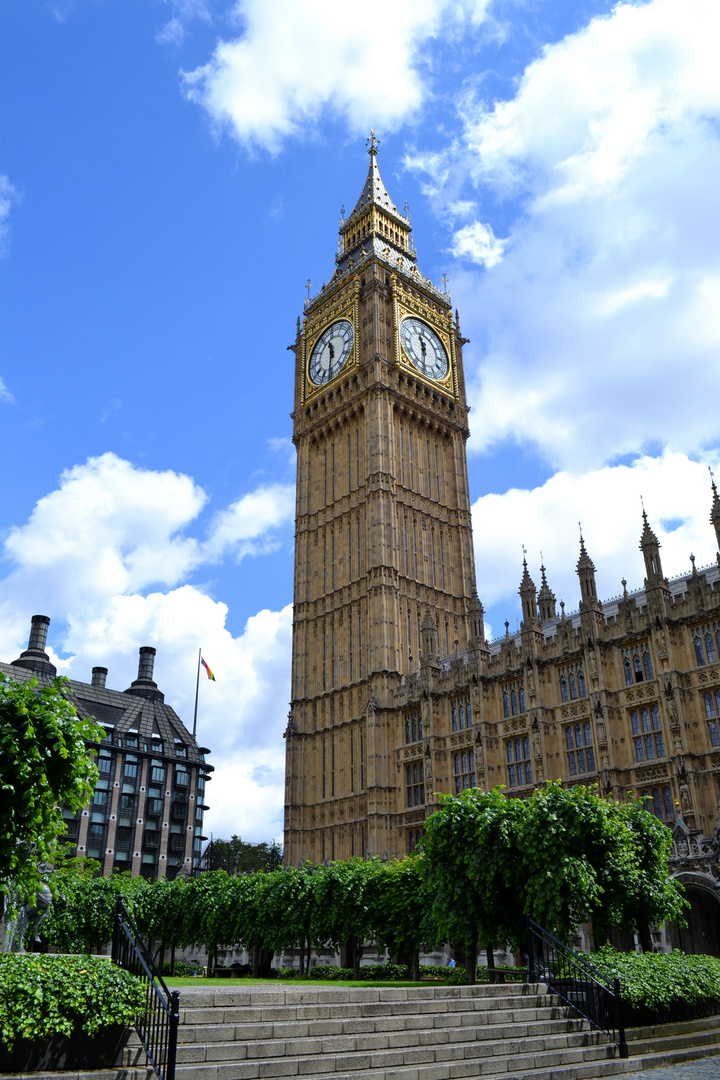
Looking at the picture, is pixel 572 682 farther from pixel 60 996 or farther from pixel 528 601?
pixel 60 996

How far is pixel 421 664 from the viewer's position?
61375 millimetres

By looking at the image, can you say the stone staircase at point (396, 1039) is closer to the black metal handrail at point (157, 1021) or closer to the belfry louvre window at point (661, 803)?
the black metal handrail at point (157, 1021)

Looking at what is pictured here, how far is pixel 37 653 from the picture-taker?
3895 inches

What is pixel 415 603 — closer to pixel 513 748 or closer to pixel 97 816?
pixel 513 748

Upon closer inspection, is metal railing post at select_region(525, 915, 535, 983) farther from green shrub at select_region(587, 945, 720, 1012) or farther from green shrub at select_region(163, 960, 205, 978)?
green shrub at select_region(163, 960, 205, 978)

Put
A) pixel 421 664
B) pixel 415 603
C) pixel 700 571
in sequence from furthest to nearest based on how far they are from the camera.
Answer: pixel 415 603, pixel 421 664, pixel 700 571

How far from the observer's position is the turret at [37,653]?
9606 centimetres

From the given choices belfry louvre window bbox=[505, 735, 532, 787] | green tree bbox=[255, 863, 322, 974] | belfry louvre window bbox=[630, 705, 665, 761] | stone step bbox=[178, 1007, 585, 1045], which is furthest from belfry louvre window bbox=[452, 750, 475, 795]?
stone step bbox=[178, 1007, 585, 1045]

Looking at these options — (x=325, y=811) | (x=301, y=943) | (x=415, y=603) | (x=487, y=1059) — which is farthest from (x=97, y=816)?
(x=487, y=1059)

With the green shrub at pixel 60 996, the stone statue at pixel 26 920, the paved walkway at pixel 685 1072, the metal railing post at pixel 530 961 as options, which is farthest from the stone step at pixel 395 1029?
the stone statue at pixel 26 920

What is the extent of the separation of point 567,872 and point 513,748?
2914cm

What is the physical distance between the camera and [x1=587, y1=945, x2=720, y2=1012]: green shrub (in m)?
19.6

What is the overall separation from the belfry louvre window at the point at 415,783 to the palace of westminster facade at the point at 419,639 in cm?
13

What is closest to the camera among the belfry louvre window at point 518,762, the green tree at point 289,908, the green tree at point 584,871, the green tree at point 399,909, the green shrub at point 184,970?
the green tree at point 584,871
